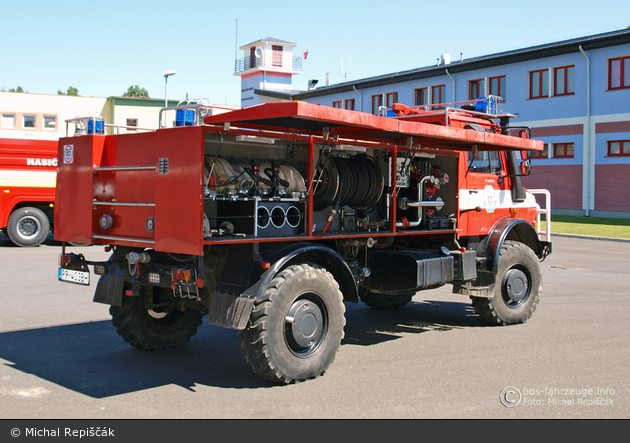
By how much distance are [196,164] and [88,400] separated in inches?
83.5

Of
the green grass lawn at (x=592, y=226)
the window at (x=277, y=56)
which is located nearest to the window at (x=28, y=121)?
the green grass lawn at (x=592, y=226)

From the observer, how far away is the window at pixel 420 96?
3875 centimetres

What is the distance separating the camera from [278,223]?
241 inches

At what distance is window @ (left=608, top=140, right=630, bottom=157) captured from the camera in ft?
96.6

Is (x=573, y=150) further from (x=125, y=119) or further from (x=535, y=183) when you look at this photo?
(x=125, y=119)

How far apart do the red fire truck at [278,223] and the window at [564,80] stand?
26.1 meters

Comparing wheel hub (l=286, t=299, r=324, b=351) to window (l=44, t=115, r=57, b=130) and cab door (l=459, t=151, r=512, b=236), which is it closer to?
cab door (l=459, t=151, r=512, b=236)

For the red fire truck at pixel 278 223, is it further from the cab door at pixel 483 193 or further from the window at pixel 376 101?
the window at pixel 376 101

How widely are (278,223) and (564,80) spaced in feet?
97.7

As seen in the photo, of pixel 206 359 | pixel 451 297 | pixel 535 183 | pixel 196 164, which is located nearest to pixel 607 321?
pixel 451 297

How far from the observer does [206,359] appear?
21.0 ft

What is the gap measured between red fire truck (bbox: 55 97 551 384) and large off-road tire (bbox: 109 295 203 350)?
0.05 ft

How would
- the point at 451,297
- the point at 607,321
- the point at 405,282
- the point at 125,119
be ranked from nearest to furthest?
the point at 405,282 → the point at 607,321 → the point at 451,297 → the point at 125,119

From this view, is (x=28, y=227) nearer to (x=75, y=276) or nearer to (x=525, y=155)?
(x=75, y=276)
